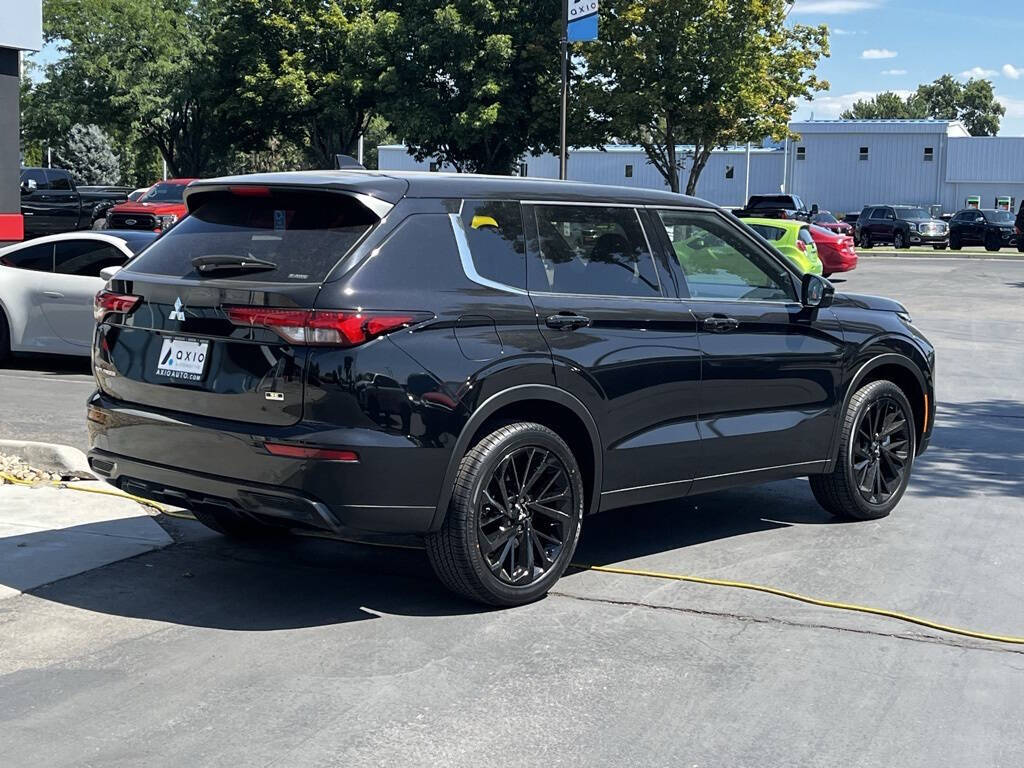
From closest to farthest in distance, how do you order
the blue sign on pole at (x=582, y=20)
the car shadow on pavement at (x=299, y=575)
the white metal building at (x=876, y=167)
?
the car shadow on pavement at (x=299, y=575) < the blue sign on pole at (x=582, y=20) < the white metal building at (x=876, y=167)

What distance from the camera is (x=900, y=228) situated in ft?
174

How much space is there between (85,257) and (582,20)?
9.95 m

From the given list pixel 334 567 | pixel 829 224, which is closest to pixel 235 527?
pixel 334 567

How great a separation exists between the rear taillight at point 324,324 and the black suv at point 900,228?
167 feet

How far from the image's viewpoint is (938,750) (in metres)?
4.12

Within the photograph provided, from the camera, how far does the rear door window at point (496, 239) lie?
555 centimetres

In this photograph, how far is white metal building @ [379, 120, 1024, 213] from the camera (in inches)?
2911

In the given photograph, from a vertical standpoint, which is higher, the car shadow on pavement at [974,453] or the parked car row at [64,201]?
the parked car row at [64,201]

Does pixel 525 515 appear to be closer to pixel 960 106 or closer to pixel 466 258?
pixel 466 258

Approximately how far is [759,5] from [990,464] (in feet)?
106

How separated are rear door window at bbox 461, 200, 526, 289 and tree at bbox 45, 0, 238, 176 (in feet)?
152

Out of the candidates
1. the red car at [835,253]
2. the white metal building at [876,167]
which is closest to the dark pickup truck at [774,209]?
the red car at [835,253]

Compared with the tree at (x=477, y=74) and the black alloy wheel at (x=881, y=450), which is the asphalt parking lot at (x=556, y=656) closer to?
the black alloy wheel at (x=881, y=450)

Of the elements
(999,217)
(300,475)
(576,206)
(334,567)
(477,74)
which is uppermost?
(477,74)
